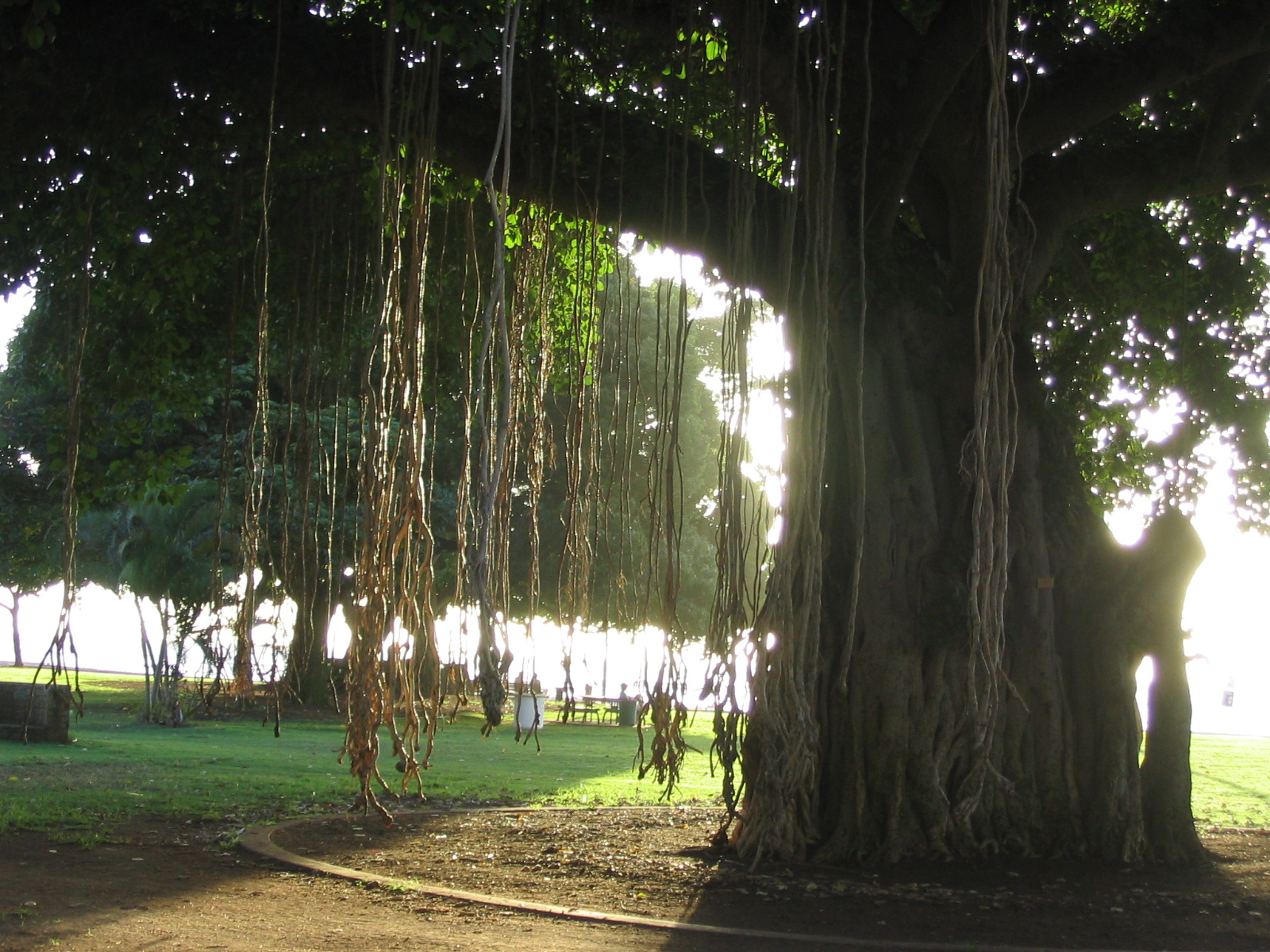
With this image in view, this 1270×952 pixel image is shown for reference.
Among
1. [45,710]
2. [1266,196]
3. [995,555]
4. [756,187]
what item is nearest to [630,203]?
[756,187]

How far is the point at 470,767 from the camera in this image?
10172 mm

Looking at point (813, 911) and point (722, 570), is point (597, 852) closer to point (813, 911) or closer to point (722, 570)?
point (813, 911)

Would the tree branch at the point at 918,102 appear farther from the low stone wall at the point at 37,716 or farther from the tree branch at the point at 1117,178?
the low stone wall at the point at 37,716

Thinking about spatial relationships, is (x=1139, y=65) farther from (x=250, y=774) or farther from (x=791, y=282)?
(x=250, y=774)

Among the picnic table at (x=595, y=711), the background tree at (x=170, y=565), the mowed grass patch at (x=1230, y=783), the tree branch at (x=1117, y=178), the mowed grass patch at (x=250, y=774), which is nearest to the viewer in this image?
the tree branch at (x=1117, y=178)

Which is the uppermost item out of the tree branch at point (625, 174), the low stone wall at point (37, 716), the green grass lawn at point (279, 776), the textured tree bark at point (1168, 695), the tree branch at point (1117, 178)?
the tree branch at point (1117, 178)

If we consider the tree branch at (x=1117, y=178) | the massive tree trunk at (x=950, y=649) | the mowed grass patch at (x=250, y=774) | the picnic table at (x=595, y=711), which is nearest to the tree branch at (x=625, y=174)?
the massive tree trunk at (x=950, y=649)

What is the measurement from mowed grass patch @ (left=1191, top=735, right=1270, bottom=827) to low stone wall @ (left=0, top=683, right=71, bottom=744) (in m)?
9.76

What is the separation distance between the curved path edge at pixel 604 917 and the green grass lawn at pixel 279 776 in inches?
50.3

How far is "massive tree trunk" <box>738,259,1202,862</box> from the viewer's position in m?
4.63

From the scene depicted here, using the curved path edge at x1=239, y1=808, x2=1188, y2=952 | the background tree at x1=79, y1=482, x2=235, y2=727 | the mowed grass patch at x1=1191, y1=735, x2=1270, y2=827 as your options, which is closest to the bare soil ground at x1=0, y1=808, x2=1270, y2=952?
the curved path edge at x1=239, y1=808, x2=1188, y2=952

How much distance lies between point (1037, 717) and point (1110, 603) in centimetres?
65

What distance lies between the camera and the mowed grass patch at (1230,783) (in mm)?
7738

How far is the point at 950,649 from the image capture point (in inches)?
185
